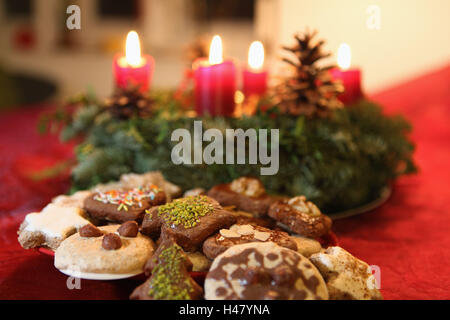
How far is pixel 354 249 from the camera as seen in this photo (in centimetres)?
96

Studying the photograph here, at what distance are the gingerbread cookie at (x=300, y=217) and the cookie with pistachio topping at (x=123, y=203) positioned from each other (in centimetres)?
21

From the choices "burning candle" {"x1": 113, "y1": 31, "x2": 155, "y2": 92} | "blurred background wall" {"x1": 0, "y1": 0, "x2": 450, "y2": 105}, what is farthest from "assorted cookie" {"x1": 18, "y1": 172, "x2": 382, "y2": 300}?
"blurred background wall" {"x1": 0, "y1": 0, "x2": 450, "y2": 105}

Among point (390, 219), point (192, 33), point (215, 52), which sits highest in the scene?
point (192, 33)

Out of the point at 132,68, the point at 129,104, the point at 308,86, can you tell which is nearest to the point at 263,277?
the point at 308,86

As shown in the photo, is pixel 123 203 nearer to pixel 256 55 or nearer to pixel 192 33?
pixel 256 55

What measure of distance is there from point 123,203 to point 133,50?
1.82 ft

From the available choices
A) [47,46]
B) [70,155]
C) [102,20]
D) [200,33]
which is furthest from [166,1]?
[70,155]

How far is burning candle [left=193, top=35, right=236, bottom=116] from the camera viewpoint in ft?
3.76

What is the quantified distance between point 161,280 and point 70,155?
1.09 metres

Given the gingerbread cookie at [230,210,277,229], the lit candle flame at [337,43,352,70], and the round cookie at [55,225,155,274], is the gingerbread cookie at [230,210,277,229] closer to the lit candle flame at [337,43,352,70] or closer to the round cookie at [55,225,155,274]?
the round cookie at [55,225,155,274]

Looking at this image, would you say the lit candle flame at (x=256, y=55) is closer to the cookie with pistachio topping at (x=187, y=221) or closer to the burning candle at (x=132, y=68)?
the burning candle at (x=132, y=68)

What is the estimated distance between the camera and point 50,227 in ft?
2.66

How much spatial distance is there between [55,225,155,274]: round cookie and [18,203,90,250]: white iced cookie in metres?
0.06

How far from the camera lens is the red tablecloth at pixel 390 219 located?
0.79 metres
